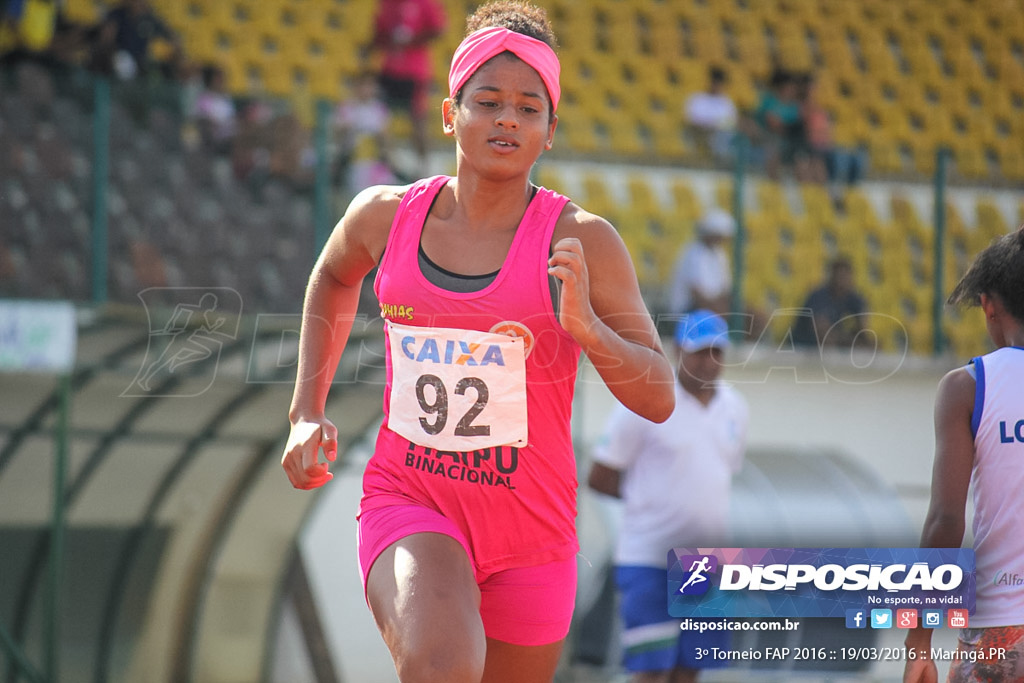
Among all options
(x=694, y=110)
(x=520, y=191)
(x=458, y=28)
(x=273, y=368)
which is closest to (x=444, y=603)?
(x=520, y=191)

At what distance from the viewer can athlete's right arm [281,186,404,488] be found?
312cm

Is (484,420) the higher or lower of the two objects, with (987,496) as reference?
higher

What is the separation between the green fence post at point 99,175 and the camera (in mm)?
7707

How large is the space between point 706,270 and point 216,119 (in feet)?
11.8

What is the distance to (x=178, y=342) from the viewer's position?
693 centimetres

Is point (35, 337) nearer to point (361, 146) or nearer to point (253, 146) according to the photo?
point (253, 146)

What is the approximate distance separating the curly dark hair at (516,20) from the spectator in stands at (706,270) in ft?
17.1

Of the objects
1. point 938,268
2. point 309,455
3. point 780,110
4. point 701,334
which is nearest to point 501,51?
point 309,455

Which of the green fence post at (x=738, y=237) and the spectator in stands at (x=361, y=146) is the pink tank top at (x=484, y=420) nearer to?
the spectator in stands at (x=361, y=146)

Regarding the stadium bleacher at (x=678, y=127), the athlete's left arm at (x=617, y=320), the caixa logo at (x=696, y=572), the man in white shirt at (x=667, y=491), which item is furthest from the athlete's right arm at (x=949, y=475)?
the stadium bleacher at (x=678, y=127)

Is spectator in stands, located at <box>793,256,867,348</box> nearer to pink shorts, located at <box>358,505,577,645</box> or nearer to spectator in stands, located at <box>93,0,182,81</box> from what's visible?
spectator in stands, located at <box>93,0,182,81</box>

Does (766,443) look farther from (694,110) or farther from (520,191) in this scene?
(520,191)

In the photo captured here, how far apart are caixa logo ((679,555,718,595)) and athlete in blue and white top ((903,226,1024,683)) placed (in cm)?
92

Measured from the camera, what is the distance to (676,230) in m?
8.64
